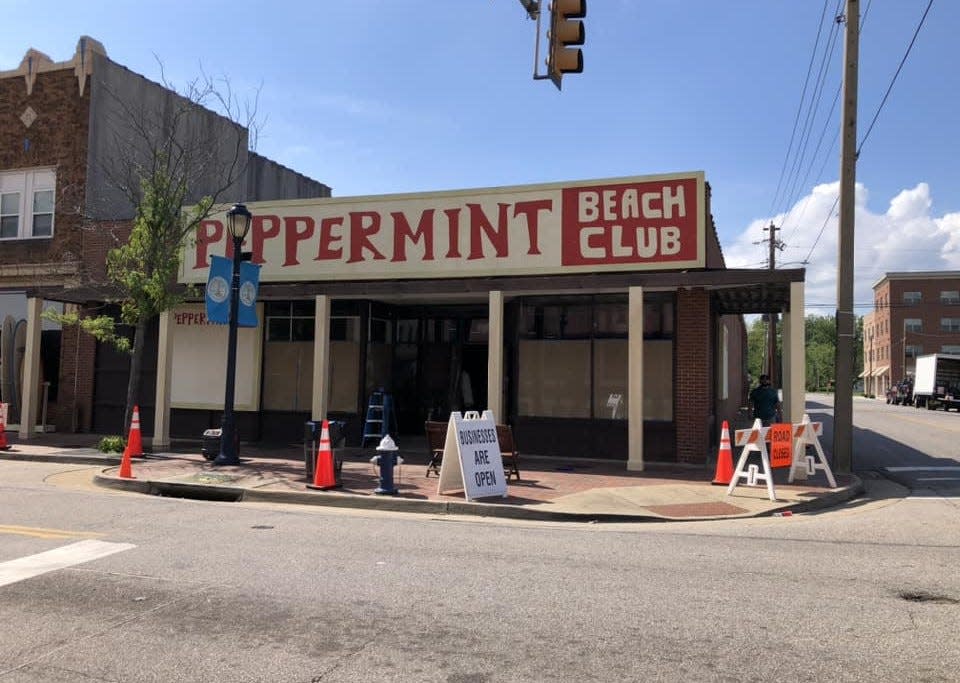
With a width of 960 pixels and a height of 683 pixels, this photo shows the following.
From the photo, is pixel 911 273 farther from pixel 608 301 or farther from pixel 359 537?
pixel 359 537

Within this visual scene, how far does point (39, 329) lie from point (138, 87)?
821cm

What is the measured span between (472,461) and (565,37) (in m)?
5.66

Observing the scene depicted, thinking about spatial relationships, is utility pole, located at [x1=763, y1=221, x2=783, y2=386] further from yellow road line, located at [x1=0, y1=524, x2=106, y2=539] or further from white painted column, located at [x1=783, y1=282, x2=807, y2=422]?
yellow road line, located at [x1=0, y1=524, x2=106, y2=539]

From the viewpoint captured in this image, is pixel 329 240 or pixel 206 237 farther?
pixel 206 237

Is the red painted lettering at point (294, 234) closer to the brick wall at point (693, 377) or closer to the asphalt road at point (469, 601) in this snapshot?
the brick wall at point (693, 377)

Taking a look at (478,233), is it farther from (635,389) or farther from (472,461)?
(472,461)

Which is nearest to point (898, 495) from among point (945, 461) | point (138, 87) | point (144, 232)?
point (945, 461)

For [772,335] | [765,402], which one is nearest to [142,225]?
[765,402]

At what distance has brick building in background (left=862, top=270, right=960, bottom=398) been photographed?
79.9 meters

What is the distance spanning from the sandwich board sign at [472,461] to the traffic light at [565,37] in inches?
192

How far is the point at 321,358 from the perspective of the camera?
613 inches

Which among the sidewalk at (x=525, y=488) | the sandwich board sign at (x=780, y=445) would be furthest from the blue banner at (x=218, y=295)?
the sandwich board sign at (x=780, y=445)

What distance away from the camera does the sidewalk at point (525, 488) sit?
992 centimetres

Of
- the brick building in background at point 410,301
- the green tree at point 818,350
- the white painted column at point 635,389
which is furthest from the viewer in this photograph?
the green tree at point 818,350
